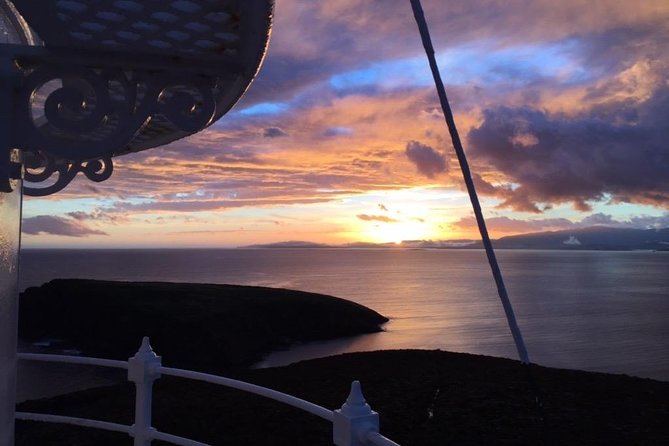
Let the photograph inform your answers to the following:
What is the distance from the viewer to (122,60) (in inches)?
97.2

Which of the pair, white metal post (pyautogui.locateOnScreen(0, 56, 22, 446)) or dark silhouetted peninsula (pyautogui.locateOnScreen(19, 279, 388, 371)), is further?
dark silhouetted peninsula (pyautogui.locateOnScreen(19, 279, 388, 371))

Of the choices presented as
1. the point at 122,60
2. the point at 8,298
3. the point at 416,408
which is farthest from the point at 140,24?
the point at 416,408

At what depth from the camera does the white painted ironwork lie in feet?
7.29

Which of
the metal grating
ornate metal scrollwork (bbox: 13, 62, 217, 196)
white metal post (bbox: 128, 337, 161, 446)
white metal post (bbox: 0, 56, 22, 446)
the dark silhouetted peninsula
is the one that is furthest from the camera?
the dark silhouetted peninsula

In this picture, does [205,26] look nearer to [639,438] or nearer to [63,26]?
[63,26]

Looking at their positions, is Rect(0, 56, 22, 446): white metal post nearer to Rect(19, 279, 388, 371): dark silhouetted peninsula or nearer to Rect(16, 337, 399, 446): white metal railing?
Rect(16, 337, 399, 446): white metal railing

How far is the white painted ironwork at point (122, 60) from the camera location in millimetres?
2221

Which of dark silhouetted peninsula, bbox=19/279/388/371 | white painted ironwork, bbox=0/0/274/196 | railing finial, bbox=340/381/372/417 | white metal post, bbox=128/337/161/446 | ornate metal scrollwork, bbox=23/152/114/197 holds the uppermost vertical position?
white painted ironwork, bbox=0/0/274/196

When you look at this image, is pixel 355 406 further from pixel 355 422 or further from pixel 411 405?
pixel 411 405

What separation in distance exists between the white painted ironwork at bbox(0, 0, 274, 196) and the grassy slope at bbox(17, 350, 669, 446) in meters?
7.33

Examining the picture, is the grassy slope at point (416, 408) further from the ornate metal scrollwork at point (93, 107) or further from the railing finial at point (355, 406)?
the ornate metal scrollwork at point (93, 107)

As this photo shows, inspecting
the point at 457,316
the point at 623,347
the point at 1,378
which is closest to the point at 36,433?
the point at 1,378

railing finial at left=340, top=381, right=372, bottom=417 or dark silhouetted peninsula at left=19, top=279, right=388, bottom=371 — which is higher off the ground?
railing finial at left=340, top=381, right=372, bottom=417

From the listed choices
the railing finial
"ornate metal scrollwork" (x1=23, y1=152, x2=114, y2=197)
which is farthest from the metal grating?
the railing finial
